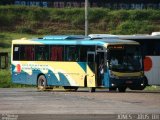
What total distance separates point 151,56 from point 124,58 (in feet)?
19.9

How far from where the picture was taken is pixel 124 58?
3631cm

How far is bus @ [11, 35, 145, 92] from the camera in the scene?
36.0 metres

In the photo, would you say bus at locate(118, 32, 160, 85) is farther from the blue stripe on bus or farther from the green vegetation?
the green vegetation

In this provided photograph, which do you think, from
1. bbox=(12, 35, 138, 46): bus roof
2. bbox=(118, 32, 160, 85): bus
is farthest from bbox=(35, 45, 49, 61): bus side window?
bbox=(118, 32, 160, 85): bus

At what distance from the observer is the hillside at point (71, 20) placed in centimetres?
7838

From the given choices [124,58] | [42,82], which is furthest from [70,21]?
[124,58]

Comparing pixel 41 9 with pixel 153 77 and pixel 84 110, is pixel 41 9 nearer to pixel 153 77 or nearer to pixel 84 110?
pixel 153 77

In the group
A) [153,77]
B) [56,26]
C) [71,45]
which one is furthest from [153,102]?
[56,26]

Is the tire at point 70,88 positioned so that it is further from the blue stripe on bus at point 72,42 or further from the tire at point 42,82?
the blue stripe on bus at point 72,42

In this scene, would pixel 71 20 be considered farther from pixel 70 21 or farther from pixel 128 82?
pixel 128 82

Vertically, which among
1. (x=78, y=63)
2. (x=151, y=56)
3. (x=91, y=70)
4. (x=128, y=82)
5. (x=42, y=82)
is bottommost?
(x=42, y=82)

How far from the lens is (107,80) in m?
35.9

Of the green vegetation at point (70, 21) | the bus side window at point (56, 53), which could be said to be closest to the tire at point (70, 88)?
the bus side window at point (56, 53)

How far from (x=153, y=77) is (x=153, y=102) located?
48.2 ft
